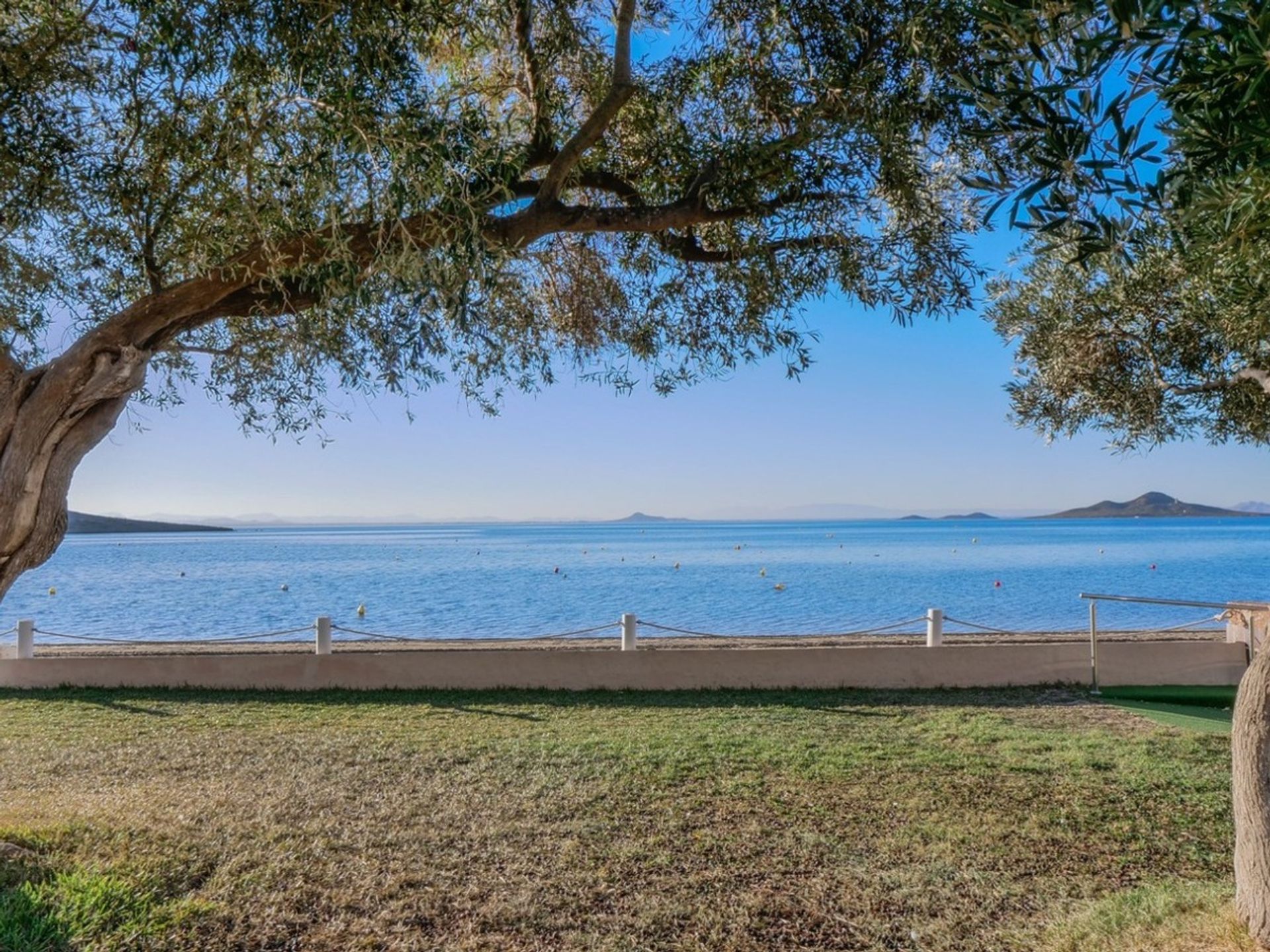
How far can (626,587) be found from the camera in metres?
39.1

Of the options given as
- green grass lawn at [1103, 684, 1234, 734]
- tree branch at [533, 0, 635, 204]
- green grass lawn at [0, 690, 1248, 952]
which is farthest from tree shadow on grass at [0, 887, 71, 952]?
green grass lawn at [1103, 684, 1234, 734]

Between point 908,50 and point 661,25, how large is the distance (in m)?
2.04

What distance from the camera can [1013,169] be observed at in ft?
13.9

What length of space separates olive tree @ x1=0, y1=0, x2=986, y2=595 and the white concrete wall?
5005 mm

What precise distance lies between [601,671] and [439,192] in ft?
25.8

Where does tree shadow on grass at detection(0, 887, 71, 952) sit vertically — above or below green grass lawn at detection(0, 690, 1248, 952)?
above

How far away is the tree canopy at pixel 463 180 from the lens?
3.58 meters

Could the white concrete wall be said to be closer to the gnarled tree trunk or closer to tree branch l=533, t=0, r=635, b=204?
the gnarled tree trunk

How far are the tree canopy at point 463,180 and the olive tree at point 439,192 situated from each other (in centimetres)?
2

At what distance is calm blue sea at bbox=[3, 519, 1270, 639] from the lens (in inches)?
988

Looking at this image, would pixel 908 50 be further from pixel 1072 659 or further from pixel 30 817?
pixel 1072 659

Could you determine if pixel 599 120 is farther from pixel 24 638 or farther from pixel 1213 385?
pixel 24 638

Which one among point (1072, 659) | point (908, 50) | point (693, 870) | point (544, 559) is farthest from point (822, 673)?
point (544, 559)

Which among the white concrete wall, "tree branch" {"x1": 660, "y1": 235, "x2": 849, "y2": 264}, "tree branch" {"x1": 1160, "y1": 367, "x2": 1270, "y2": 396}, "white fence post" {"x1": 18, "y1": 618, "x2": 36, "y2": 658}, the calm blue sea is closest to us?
"tree branch" {"x1": 660, "y1": 235, "x2": 849, "y2": 264}
